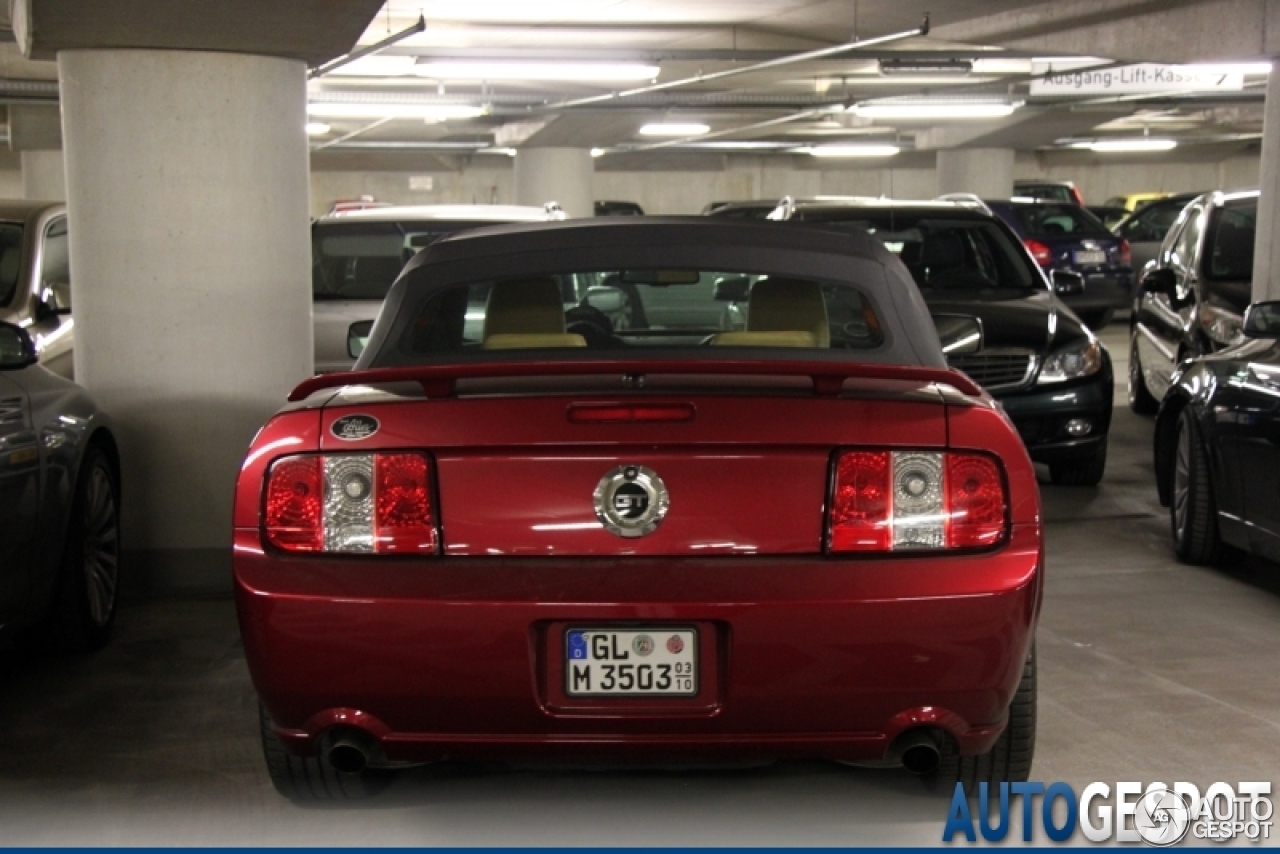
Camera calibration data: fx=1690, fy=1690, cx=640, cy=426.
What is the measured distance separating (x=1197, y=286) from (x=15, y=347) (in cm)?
801

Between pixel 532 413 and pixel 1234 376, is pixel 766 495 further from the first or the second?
pixel 1234 376

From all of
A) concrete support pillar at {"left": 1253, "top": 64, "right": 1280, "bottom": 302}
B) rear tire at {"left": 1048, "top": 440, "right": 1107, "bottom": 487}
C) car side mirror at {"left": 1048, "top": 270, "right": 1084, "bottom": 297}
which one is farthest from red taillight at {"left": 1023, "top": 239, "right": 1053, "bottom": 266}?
rear tire at {"left": 1048, "top": 440, "right": 1107, "bottom": 487}

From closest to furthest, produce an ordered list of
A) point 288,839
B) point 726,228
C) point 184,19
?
point 288,839, point 726,228, point 184,19

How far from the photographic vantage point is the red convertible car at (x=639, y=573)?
11.4 feet

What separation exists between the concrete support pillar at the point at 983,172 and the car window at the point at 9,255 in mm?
24565

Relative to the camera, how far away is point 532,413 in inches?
142

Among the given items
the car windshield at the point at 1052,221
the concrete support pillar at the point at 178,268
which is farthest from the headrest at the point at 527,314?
the car windshield at the point at 1052,221

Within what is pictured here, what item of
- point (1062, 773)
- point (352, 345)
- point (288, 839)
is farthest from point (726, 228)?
point (288, 839)

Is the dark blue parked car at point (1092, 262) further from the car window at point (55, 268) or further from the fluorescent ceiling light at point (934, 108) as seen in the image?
the car window at point (55, 268)

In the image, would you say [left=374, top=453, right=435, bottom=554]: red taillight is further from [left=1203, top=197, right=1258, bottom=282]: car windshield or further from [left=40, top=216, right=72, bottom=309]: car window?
[left=1203, top=197, right=1258, bottom=282]: car windshield

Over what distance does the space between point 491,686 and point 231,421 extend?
12.9 ft

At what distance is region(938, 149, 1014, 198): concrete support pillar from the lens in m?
31.5

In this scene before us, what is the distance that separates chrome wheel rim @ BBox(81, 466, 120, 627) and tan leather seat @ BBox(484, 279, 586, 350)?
1936 mm

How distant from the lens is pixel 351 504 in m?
3.62
